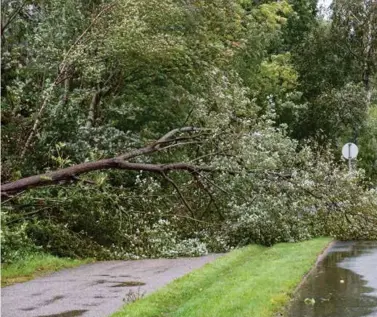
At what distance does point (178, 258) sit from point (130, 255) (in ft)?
3.46

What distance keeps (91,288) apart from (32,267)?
246 cm

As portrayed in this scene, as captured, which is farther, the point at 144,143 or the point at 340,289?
the point at 144,143

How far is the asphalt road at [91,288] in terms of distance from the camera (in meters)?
8.19

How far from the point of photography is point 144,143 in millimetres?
15539

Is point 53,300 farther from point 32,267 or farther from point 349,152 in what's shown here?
point 349,152

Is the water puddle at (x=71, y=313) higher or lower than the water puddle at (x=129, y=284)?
higher

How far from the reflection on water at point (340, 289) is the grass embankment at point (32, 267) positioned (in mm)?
4873

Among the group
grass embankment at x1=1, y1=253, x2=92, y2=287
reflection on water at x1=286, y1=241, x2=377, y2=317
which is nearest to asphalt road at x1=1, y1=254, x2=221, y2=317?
grass embankment at x1=1, y1=253, x2=92, y2=287

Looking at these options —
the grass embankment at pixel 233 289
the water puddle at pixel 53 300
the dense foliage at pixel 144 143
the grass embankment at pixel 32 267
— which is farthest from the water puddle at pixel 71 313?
the dense foliage at pixel 144 143

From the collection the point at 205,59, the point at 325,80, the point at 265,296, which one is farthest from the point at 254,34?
the point at 265,296

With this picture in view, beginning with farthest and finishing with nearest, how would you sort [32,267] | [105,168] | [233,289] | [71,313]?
1. [105,168]
2. [32,267]
3. [233,289]
4. [71,313]

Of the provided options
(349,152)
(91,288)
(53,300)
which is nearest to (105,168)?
(91,288)

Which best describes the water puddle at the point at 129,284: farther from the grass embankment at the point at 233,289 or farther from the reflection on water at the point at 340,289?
the reflection on water at the point at 340,289

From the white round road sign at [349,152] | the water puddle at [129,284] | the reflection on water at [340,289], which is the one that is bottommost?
the reflection on water at [340,289]
